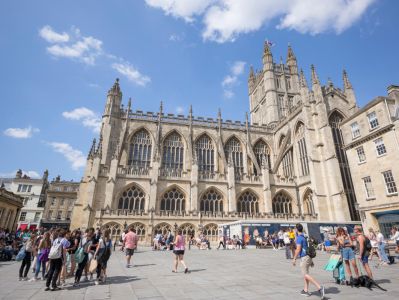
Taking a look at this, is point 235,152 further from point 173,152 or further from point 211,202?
point 211,202

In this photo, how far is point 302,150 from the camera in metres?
32.3

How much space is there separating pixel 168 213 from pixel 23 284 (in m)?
18.9

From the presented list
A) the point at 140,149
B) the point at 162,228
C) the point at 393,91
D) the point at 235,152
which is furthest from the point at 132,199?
the point at 393,91

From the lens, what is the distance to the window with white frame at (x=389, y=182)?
17078mm

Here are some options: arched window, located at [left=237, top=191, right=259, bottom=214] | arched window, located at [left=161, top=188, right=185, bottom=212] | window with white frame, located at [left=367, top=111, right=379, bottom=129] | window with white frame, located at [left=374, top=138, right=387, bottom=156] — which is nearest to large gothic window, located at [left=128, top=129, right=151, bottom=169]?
arched window, located at [left=161, top=188, right=185, bottom=212]

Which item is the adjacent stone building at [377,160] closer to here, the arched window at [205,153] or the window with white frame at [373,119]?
the window with white frame at [373,119]

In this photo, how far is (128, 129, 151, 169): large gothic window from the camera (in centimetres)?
3305

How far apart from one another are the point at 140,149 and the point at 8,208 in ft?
53.4

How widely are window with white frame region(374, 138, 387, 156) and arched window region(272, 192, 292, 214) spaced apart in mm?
14224

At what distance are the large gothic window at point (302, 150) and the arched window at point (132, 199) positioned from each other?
20.7m

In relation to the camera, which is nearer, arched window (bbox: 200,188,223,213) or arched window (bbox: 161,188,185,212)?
arched window (bbox: 161,188,185,212)

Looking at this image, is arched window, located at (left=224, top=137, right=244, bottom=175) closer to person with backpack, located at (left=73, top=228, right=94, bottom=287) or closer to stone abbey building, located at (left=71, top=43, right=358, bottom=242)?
stone abbey building, located at (left=71, top=43, right=358, bottom=242)

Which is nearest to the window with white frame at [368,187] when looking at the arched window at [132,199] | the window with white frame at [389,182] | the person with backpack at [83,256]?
the window with white frame at [389,182]

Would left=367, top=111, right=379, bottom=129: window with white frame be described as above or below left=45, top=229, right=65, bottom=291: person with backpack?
above
